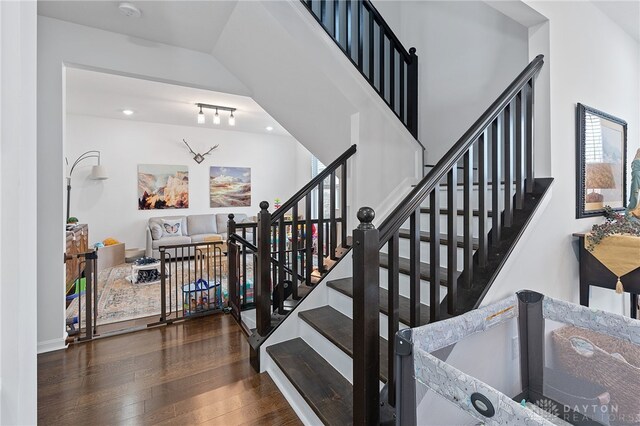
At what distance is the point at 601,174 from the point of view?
214 cm

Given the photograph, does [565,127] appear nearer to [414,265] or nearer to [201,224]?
[414,265]

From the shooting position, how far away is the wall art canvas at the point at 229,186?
7.20 m

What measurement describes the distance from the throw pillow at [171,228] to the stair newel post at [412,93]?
17.3ft

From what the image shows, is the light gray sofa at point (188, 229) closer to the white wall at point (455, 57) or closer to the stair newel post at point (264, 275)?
the stair newel post at point (264, 275)

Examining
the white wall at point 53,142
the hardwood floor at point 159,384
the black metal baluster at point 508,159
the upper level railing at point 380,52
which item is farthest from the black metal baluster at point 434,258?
the white wall at point 53,142

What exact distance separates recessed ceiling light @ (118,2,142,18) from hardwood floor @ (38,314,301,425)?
2.77 metres

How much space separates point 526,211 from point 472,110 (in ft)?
5.09

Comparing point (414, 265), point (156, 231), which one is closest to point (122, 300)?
point (156, 231)

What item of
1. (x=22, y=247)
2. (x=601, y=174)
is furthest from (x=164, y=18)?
(x=601, y=174)

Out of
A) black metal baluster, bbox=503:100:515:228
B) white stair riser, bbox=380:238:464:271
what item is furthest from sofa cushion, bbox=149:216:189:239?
black metal baluster, bbox=503:100:515:228

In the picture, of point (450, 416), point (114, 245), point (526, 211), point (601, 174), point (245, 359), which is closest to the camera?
point (450, 416)

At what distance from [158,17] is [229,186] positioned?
5025 mm

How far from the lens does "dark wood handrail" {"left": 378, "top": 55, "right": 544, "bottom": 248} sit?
126cm

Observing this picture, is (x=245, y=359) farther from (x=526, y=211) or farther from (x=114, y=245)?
(x=114, y=245)
